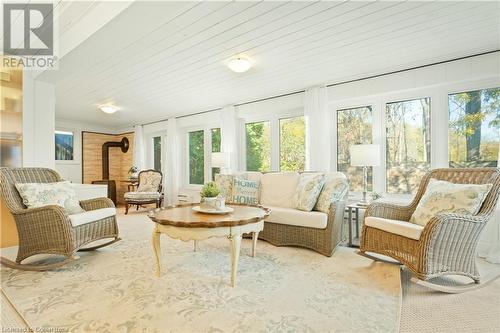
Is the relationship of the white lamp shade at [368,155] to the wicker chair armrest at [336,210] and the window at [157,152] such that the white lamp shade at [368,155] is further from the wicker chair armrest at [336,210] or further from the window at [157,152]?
the window at [157,152]

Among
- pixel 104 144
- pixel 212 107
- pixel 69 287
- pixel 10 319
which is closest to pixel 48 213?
pixel 69 287

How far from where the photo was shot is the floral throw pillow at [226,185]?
395cm

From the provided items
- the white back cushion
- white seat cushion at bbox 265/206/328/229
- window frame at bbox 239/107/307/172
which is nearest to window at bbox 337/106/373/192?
window frame at bbox 239/107/307/172

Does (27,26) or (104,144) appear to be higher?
(27,26)

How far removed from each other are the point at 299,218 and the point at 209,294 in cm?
144

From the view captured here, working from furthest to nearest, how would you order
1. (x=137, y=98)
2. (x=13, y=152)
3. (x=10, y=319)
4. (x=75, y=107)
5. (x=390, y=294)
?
(x=75, y=107), (x=137, y=98), (x=13, y=152), (x=390, y=294), (x=10, y=319)

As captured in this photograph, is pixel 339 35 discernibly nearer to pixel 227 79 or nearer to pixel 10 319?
pixel 227 79

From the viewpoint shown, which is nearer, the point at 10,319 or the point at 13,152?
the point at 10,319

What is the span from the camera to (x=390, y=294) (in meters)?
2.04

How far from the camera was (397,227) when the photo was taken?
229 cm

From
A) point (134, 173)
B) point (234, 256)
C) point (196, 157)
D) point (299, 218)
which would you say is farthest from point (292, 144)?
point (134, 173)

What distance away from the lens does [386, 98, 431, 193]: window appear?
3.54 metres

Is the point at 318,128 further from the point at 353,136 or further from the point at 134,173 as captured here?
the point at 134,173

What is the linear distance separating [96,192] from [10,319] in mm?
2176
